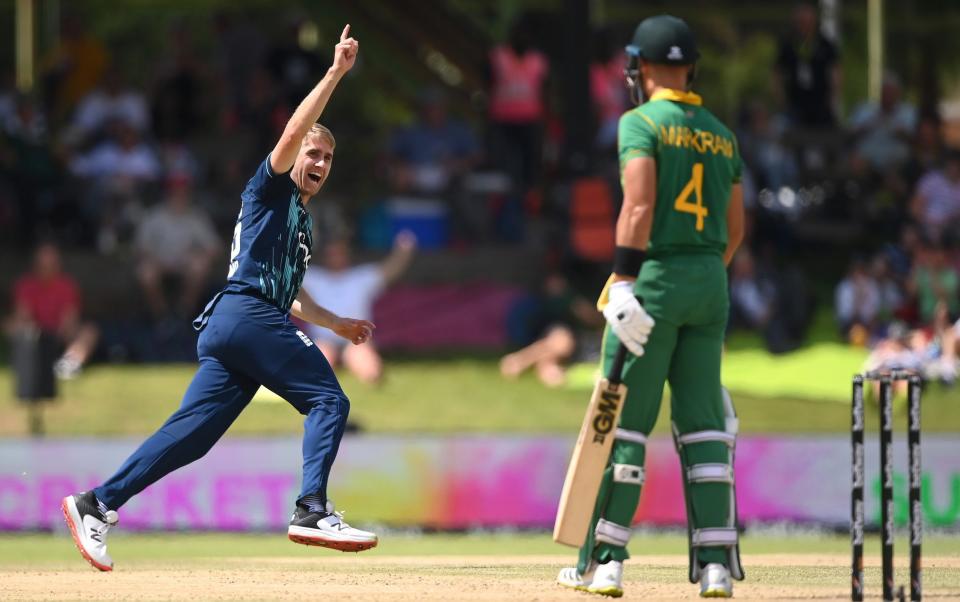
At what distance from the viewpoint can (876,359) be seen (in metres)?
16.4

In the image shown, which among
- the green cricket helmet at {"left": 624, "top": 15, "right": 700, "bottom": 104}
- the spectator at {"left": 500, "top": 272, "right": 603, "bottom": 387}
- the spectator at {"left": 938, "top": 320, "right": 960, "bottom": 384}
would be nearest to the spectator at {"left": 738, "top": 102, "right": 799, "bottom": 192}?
the spectator at {"left": 500, "top": 272, "right": 603, "bottom": 387}

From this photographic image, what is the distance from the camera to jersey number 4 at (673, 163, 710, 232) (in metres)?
7.67

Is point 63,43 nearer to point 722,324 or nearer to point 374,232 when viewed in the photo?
point 374,232

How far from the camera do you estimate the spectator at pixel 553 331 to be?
58.4 ft

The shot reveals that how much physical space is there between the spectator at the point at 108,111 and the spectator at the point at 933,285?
8.69 m

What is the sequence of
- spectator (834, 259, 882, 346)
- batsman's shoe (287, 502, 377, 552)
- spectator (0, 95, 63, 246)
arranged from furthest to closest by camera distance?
spectator (0, 95, 63, 246) < spectator (834, 259, 882, 346) < batsman's shoe (287, 502, 377, 552)

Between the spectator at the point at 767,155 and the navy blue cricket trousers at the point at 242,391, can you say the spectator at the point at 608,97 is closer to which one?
the spectator at the point at 767,155

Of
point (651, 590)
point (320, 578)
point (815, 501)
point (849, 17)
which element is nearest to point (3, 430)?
point (815, 501)

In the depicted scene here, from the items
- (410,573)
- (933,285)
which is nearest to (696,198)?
(410,573)

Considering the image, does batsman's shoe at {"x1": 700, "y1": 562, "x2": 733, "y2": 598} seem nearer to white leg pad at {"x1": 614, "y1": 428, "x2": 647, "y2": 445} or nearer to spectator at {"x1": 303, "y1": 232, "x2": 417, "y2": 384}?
white leg pad at {"x1": 614, "y1": 428, "x2": 647, "y2": 445}

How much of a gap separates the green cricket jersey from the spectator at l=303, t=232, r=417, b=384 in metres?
9.67

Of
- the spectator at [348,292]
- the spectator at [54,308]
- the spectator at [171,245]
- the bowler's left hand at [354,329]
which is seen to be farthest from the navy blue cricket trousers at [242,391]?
the spectator at [171,245]

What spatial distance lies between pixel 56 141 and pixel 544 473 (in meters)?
9.17

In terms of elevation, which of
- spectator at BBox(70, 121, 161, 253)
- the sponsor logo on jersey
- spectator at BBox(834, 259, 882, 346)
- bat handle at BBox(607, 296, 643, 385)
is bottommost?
bat handle at BBox(607, 296, 643, 385)
